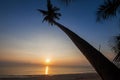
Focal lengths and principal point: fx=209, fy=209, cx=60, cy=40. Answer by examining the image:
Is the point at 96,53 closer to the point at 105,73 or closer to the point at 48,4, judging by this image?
the point at 105,73

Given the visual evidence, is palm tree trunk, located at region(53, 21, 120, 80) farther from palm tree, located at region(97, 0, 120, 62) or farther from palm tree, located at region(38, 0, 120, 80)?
palm tree, located at region(97, 0, 120, 62)

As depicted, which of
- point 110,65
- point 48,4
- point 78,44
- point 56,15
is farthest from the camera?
point 56,15

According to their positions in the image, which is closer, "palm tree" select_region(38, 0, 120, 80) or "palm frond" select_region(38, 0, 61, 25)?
"palm tree" select_region(38, 0, 120, 80)

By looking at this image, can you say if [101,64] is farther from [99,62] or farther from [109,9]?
[109,9]

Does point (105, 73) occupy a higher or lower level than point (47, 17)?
lower

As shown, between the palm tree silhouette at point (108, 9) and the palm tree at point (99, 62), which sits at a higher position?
the palm tree silhouette at point (108, 9)

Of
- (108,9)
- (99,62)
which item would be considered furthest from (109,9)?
(99,62)

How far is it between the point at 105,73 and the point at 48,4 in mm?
4680

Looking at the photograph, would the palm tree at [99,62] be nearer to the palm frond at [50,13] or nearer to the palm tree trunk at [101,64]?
the palm tree trunk at [101,64]

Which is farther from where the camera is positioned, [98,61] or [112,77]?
[98,61]

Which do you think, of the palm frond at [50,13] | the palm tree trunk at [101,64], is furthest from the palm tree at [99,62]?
the palm frond at [50,13]

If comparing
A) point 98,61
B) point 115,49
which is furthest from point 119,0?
point 98,61

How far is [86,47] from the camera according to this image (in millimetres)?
4148

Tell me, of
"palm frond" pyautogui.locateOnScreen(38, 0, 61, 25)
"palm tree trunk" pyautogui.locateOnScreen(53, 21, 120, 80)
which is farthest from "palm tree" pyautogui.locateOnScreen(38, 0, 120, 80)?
"palm frond" pyautogui.locateOnScreen(38, 0, 61, 25)
